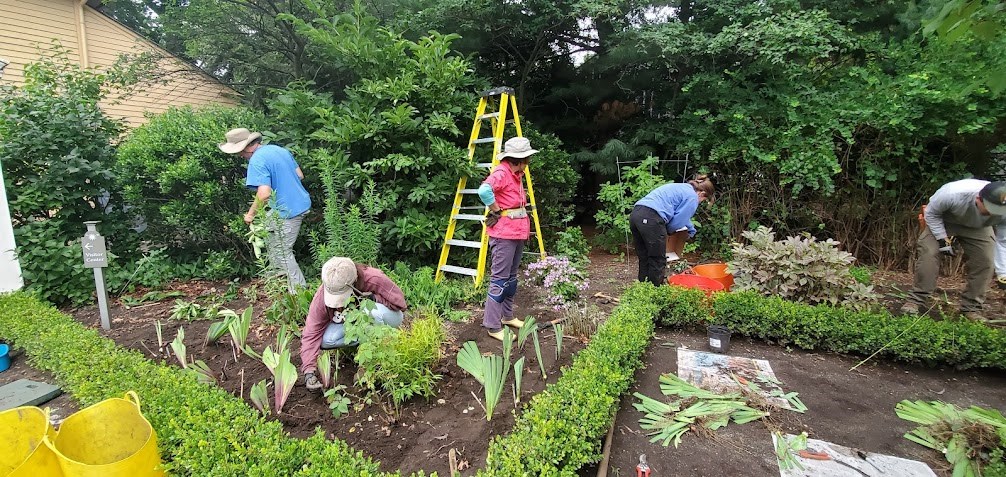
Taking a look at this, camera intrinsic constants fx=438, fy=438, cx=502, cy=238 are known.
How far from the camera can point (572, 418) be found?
6.69 ft

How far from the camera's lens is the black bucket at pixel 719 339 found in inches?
132

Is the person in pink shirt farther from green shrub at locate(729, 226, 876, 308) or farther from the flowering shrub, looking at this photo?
green shrub at locate(729, 226, 876, 308)

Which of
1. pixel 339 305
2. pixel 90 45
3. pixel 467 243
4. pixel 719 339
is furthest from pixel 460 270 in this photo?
pixel 90 45

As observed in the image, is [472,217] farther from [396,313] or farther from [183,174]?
[183,174]

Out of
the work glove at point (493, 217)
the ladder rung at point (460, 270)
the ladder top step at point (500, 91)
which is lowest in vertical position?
the ladder rung at point (460, 270)

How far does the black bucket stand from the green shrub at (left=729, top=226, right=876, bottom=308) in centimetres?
78

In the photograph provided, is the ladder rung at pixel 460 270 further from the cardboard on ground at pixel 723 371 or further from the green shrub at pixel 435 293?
the cardboard on ground at pixel 723 371

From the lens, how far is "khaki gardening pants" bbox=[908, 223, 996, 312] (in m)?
3.69

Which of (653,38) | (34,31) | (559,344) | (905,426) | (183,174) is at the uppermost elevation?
(34,31)

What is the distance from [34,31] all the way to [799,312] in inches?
480

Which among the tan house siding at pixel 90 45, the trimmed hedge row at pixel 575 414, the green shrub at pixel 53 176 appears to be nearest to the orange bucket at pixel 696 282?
the trimmed hedge row at pixel 575 414

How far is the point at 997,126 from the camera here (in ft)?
15.7

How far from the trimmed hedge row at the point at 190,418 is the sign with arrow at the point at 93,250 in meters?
0.53

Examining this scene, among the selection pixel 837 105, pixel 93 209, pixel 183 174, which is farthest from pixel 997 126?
pixel 93 209
